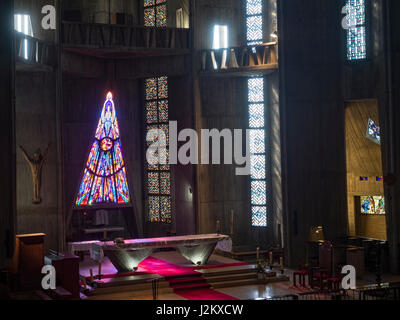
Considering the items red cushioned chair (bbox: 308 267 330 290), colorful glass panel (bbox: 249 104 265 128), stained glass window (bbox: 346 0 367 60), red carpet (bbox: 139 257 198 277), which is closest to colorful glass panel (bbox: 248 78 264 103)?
colorful glass panel (bbox: 249 104 265 128)

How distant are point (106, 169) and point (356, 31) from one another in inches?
380

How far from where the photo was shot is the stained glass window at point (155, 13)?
22.9m

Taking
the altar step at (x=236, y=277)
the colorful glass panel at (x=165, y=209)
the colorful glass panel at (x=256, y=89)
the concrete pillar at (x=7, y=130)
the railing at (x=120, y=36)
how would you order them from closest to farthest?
the altar step at (x=236, y=277)
the concrete pillar at (x=7, y=130)
the railing at (x=120, y=36)
the colorful glass panel at (x=256, y=89)
the colorful glass panel at (x=165, y=209)

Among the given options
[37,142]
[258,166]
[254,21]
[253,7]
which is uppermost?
[253,7]

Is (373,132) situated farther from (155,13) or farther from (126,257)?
(155,13)

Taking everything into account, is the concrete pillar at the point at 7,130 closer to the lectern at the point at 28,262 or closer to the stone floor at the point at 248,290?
the lectern at the point at 28,262

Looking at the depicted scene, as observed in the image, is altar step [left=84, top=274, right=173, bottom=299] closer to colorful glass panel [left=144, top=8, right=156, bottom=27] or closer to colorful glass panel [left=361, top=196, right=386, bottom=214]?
colorful glass panel [left=361, top=196, right=386, bottom=214]

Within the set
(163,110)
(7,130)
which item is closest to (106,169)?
(163,110)

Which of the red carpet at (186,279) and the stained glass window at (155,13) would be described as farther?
the stained glass window at (155,13)

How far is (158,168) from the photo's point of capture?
22.8 m

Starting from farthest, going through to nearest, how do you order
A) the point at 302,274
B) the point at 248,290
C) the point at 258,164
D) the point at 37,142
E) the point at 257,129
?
the point at 257,129
the point at 258,164
the point at 37,142
the point at 302,274
the point at 248,290

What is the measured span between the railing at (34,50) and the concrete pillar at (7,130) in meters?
1.19

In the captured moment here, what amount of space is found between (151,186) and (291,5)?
26.9ft

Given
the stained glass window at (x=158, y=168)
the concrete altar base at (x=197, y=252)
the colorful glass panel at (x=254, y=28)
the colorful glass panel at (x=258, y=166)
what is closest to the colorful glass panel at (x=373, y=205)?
the colorful glass panel at (x=258, y=166)
